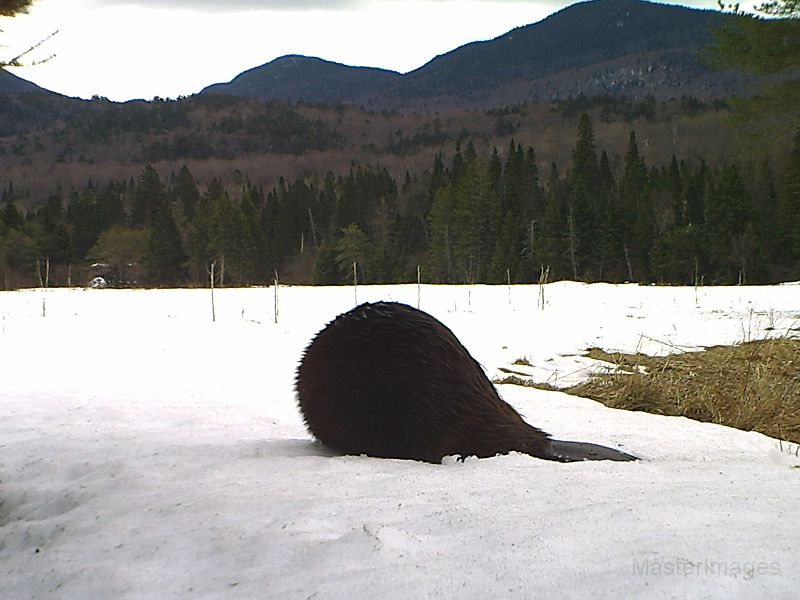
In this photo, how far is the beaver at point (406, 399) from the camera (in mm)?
2391

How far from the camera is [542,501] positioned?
5.35ft

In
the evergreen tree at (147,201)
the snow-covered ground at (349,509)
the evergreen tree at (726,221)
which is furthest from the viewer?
the evergreen tree at (147,201)

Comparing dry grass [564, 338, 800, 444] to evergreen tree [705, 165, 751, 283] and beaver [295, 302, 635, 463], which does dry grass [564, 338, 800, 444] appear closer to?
beaver [295, 302, 635, 463]

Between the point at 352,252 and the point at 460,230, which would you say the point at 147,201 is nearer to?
the point at 352,252

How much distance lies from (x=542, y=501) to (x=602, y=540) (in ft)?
1.09

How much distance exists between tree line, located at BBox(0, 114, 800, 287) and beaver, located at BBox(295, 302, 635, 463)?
35.3 m

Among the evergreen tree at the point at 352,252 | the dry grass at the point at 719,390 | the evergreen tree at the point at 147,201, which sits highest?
the evergreen tree at the point at 147,201

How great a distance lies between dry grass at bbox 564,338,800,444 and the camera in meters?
3.54

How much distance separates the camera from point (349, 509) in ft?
5.23

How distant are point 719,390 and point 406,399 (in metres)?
2.62

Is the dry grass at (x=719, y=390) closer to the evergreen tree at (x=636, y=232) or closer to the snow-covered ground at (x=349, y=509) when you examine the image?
the snow-covered ground at (x=349, y=509)

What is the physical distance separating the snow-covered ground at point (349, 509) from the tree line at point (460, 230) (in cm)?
3488

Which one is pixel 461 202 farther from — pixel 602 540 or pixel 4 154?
pixel 4 154

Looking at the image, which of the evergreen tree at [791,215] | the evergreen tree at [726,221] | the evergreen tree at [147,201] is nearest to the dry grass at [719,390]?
the evergreen tree at [791,215]
